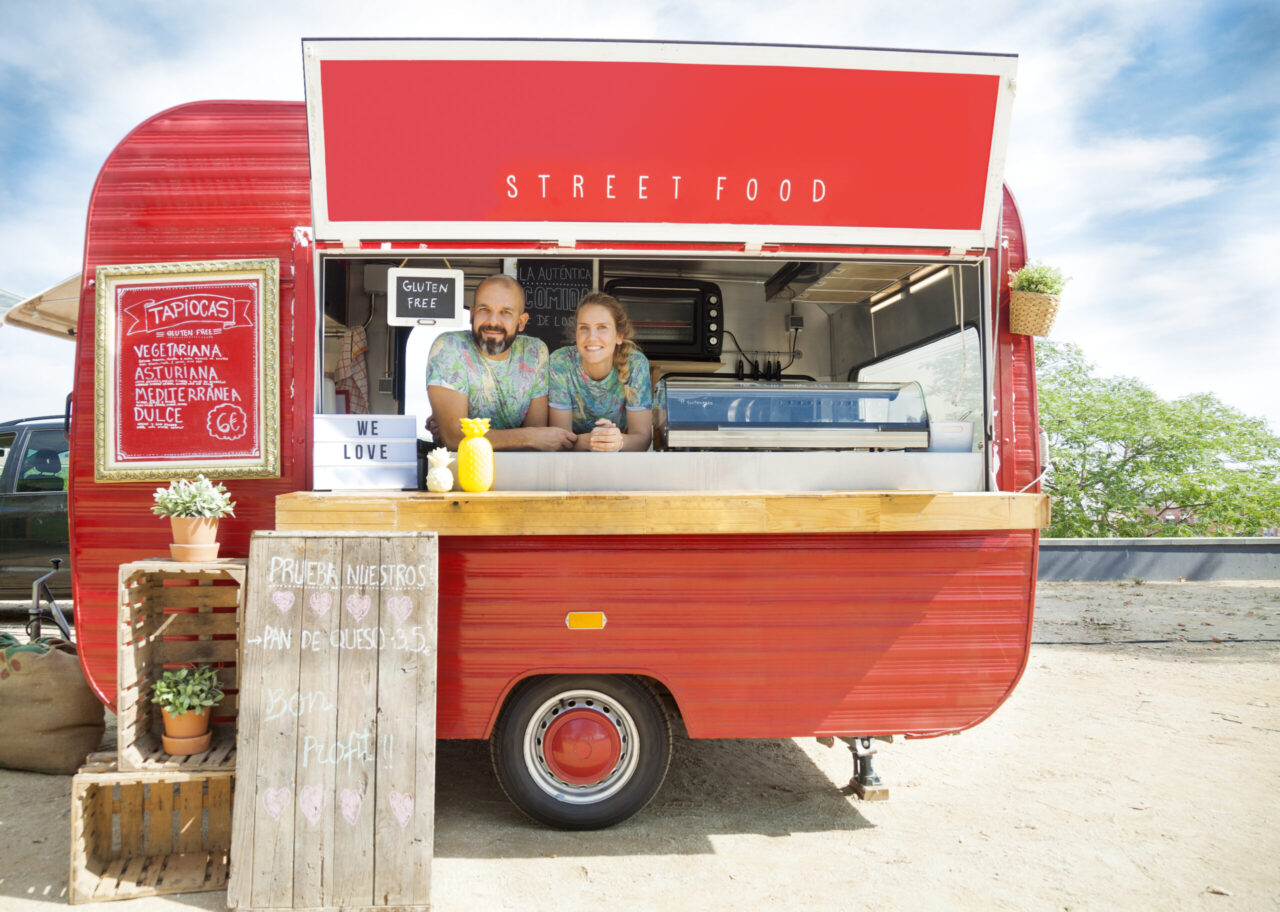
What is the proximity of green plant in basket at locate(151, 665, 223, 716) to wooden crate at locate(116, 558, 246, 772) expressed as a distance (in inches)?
3.5

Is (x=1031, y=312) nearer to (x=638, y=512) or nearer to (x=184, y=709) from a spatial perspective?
(x=638, y=512)

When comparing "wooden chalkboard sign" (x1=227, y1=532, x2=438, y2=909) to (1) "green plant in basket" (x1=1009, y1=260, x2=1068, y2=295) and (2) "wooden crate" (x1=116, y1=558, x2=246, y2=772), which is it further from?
(1) "green plant in basket" (x1=1009, y1=260, x2=1068, y2=295)

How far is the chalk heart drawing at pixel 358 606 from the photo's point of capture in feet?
9.89

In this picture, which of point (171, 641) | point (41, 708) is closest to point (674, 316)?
point (171, 641)

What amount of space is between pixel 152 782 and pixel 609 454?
2.09 metres

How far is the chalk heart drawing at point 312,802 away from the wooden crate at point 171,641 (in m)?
0.35

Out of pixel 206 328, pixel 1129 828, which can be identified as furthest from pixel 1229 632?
pixel 206 328

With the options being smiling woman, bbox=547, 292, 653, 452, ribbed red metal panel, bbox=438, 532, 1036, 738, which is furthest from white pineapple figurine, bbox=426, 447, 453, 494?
smiling woman, bbox=547, 292, 653, 452

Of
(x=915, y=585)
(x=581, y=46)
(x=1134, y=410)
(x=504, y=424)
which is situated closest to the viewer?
(x=581, y=46)

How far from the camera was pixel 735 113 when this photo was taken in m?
3.22

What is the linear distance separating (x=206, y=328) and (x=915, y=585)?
3.12m

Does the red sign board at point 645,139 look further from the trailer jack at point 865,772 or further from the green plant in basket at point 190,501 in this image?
the trailer jack at point 865,772

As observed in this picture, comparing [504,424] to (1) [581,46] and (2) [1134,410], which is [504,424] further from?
(2) [1134,410]

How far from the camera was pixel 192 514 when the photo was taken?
3.16m
